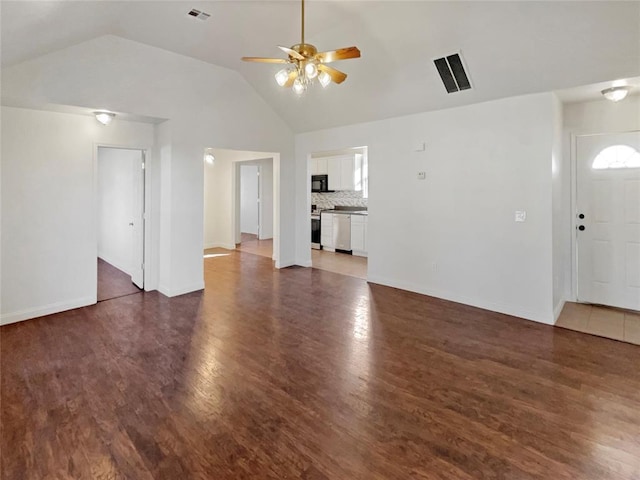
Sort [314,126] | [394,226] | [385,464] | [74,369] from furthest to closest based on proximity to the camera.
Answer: [314,126] → [394,226] → [74,369] → [385,464]

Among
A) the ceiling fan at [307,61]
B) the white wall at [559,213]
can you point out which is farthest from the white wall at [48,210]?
the white wall at [559,213]

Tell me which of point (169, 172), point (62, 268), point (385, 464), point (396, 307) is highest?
point (169, 172)

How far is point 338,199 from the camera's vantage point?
9.21 m

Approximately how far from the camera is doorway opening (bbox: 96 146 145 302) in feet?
17.6

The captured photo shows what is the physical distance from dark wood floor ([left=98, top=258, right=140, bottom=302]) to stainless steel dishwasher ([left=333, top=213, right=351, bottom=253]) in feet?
14.8

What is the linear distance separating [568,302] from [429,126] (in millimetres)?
3083

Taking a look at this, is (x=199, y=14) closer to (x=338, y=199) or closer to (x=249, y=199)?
(x=338, y=199)

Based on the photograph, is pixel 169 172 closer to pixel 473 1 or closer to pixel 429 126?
pixel 429 126

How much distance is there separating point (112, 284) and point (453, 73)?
19.2 feet

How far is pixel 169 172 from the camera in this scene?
4949 millimetres

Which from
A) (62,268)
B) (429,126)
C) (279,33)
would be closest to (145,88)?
(279,33)

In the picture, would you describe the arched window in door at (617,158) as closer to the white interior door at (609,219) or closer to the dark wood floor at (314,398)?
the white interior door at (609,219)

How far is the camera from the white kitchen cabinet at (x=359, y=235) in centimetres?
786

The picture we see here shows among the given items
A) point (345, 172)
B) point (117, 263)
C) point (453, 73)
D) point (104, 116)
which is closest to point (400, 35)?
point (453, 73)
